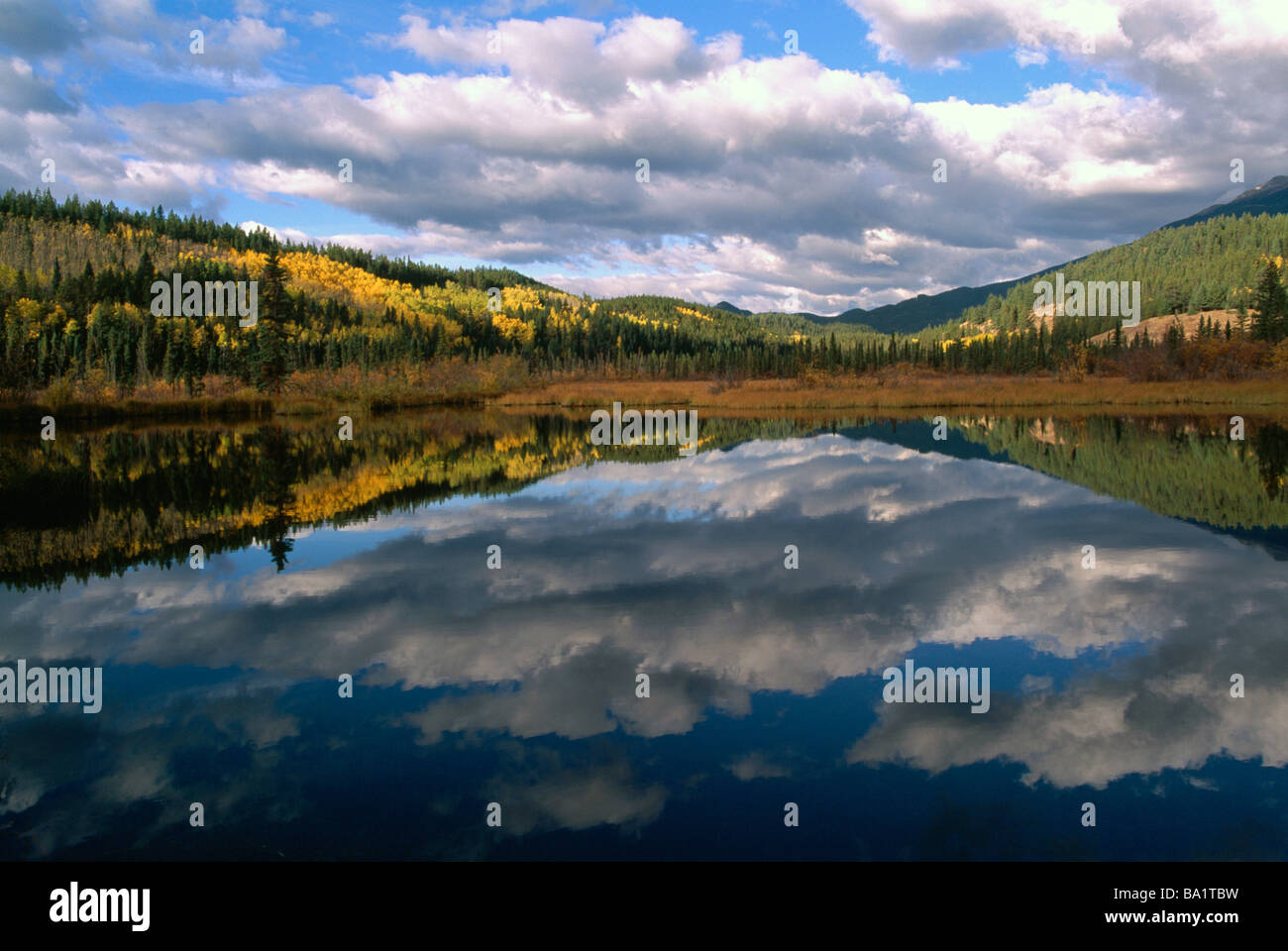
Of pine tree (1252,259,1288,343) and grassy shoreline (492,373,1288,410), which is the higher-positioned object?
pine tree (1252,259,1288,343)

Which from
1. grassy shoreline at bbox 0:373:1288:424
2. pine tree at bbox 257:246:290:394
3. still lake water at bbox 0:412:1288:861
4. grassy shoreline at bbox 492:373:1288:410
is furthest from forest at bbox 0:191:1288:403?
still lake water at bbox 0:412:1288:861

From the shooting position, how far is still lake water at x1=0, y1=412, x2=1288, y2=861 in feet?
16.3

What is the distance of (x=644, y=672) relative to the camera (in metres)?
7.64

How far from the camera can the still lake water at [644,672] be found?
16.3ft

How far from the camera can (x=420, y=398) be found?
75.1 meters

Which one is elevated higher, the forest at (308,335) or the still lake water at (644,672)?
the forest at (308,335)

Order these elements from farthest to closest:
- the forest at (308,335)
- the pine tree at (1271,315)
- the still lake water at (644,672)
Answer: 1. the pine tree at (1271,315)
2. the forest at (308,335)
3. the still lake water at (644,672)

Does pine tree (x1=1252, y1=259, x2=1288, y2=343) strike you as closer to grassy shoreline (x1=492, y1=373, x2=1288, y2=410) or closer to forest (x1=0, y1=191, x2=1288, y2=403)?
forest (x1=0, y1=191, x2=1288, y2=403)

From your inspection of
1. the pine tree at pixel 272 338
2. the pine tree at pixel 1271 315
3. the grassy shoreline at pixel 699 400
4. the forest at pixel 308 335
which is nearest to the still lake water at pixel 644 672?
the grassy shoreline at pixel 699 400

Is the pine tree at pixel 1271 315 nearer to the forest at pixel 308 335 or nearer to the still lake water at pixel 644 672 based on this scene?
the forest at pixel 308 335

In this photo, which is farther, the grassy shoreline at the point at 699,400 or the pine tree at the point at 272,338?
the pine tree at the point at 272,338

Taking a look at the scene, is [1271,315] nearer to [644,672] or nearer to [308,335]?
[644,672]

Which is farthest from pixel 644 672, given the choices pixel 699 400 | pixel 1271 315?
pixel 1271 315
